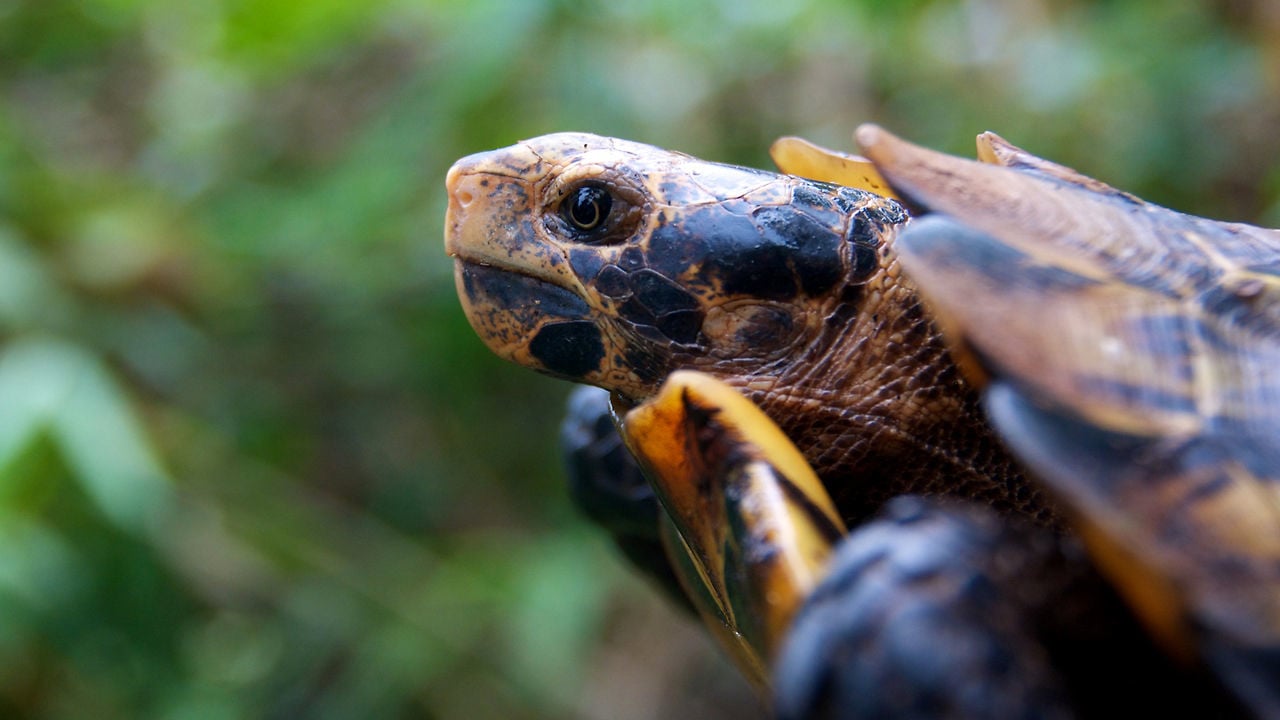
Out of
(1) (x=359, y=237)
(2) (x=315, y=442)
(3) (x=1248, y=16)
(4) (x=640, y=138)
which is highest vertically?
(3) (x=1248, y=16)

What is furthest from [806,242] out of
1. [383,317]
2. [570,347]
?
[383,317]

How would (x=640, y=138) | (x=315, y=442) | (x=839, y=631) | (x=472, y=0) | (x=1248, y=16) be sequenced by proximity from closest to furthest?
(x=839, y=631) < (x=472, y=0) < (x=640, y=138) < (x=1248, y=16) < (x=315, y=442)

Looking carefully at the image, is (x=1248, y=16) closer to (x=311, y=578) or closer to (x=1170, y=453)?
(x=1170, y=453)

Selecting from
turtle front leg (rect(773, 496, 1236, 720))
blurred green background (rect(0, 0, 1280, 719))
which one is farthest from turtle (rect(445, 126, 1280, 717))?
blurred green background (rect(0, 0, 1280, 719))

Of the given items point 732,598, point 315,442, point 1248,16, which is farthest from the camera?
point 315,442

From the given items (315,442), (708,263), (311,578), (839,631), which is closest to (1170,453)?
(839,631)

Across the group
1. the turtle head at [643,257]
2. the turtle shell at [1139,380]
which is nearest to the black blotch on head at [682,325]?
the turtle head at [643,257]

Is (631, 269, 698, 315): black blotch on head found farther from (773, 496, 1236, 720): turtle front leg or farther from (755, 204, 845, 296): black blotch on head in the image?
(773, 496, 1236, 720): turtle front leg
